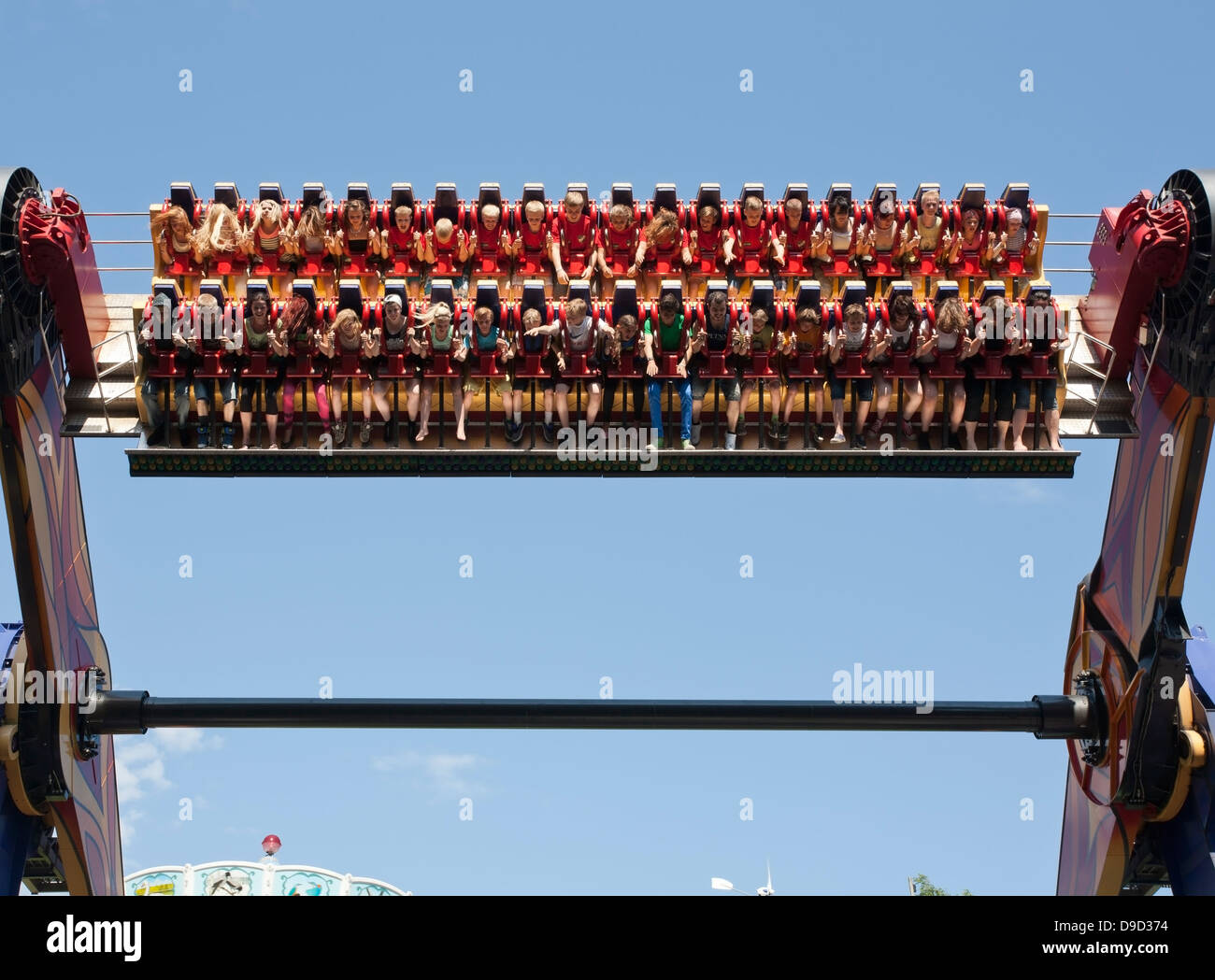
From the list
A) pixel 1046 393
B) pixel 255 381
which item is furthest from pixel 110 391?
pixel 1046 393

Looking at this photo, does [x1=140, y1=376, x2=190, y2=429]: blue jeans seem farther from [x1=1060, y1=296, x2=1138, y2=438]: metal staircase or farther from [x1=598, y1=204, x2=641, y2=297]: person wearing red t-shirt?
[x1=1060, y1=296, x2=1138, y2=438]: metal staircase

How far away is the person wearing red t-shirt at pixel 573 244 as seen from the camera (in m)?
16.2

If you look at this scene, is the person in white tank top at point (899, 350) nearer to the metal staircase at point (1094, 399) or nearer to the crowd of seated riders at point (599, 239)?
the crowd of seated riders at point (599, 239)

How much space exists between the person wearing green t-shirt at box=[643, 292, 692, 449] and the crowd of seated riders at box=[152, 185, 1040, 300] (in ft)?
3.51

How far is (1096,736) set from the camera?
16.3m

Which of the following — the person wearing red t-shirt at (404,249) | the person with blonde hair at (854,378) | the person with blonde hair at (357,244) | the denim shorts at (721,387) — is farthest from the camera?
the person wearing red t-shirt at (404,249)

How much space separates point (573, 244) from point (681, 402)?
2078mm

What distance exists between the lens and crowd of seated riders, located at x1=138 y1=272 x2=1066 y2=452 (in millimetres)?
15078

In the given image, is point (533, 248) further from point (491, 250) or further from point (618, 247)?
point (618, 247)

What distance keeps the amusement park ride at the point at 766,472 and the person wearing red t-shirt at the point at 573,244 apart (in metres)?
0.60

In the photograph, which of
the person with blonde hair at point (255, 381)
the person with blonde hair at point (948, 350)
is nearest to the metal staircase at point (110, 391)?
the person with blonde hair at point (255, 381)

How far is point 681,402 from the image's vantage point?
15.3 m
